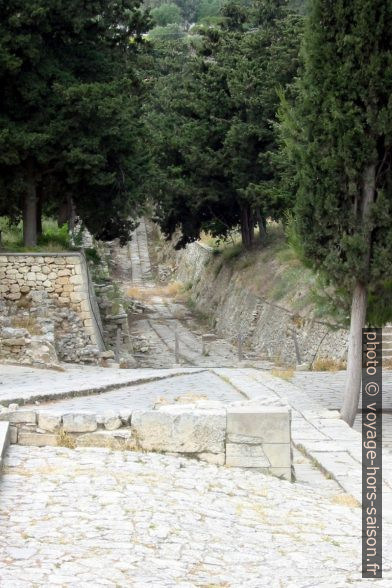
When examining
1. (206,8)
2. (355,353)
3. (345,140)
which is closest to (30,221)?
(355,353)

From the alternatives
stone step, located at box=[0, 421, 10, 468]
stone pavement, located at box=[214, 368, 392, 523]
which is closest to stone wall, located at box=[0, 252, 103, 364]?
stone pavement, located at box=[214, 368, 392, 523]

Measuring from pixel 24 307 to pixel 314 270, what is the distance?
10909 millimetres

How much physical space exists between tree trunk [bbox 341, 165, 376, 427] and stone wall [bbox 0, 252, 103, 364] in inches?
407

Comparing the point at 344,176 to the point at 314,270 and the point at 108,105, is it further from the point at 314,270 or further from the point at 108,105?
the point at 108,105

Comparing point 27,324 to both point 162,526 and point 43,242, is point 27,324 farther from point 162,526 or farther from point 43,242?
point 162,526

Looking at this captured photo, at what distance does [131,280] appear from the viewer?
157ft

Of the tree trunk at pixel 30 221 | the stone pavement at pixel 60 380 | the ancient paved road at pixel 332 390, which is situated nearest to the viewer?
the stone pavement at pixel 60 380

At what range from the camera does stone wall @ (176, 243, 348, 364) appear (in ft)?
80.4

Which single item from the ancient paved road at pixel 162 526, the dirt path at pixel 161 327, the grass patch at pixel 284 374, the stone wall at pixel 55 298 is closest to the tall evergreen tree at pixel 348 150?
the grass patch at pixel 284 374

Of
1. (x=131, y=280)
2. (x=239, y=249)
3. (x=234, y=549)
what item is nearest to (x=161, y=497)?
(x=234, y=549)

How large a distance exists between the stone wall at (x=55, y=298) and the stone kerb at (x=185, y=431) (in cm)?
1385

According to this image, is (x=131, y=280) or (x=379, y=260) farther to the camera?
(x=131, y=280)

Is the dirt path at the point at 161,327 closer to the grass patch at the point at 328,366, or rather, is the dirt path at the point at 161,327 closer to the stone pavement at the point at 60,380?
the grass patch at the point at 328,366

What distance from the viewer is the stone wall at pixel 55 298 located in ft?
73.5
